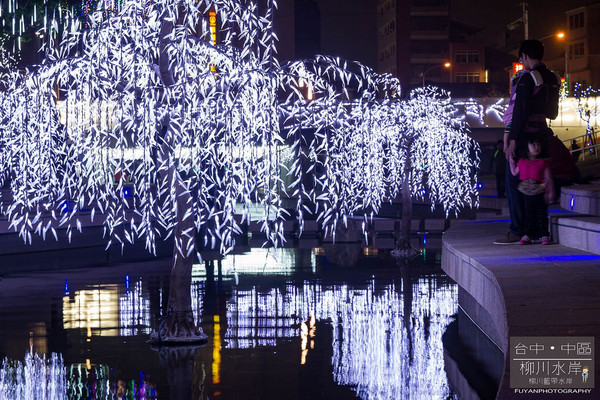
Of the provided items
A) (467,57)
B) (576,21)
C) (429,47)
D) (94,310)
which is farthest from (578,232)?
(429,47)

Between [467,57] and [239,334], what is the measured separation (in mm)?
114878

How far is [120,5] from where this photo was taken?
35.1 feet

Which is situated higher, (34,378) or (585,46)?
(585,46)

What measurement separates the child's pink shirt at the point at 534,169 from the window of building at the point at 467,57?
114m

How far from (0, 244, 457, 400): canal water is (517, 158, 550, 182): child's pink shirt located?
6.60 ft

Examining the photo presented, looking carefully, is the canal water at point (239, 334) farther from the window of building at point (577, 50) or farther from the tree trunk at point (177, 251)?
the window of building at point (577, 50)

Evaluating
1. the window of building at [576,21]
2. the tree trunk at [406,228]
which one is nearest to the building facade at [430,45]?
the window of building at [576,21]

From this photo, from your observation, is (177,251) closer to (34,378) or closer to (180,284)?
(180,284)

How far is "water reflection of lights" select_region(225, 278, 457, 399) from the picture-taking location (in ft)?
27.6

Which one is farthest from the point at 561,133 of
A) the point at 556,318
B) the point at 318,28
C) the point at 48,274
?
the point at 318,28

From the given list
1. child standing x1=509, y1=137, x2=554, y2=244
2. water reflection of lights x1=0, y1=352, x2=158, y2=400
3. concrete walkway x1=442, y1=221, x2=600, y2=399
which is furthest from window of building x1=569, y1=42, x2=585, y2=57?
water reflection of lights x1=0, y1=352, x2=158, y2=400

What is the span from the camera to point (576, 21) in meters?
94.2

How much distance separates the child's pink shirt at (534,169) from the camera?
32.9ft

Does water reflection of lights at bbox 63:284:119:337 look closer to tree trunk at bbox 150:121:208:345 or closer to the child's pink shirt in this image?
tree trunk at bbox 150:121:208:345
